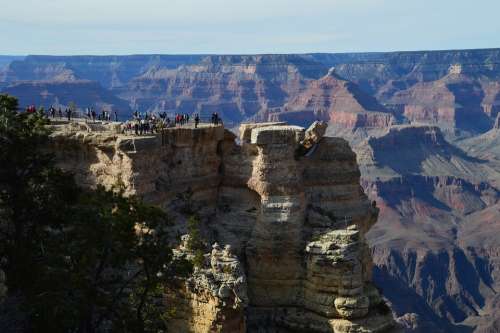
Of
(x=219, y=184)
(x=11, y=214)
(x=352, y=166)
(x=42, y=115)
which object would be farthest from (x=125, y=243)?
(x=352, y=166)

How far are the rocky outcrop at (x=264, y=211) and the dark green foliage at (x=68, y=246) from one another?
12.7 ft

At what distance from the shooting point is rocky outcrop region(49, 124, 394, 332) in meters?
34.0

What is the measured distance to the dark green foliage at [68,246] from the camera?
25875mm

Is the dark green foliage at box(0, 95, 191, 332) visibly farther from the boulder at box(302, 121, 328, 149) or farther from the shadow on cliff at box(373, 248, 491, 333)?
the shadow on cliff at box(373, 248, 491, 333)

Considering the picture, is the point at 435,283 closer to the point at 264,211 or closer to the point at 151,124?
the point at 264,211

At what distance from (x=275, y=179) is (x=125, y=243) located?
1188cm

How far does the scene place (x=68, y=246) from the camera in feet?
85.4

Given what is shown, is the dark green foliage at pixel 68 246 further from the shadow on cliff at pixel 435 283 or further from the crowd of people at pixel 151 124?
the shadow on cliff at pixel 435 283

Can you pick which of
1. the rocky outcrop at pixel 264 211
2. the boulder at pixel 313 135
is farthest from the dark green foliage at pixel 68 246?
the boulder at pixel 313 135

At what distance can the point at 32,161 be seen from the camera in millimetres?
31250

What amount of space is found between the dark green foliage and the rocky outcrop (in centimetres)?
387

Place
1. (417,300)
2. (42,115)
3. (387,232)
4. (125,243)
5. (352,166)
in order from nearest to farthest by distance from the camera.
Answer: (125,243), (42,115), (352,166), (417,300), (387,232)

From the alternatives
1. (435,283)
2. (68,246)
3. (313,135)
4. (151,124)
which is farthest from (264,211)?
(435,283)

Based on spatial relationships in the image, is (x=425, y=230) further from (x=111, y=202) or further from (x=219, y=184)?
(x=111, y=202)
